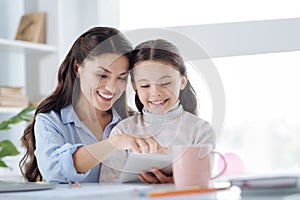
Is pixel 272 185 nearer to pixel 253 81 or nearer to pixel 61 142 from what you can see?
pixel 61 142

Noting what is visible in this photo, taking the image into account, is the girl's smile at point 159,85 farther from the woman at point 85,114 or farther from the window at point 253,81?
the window at point 253,81

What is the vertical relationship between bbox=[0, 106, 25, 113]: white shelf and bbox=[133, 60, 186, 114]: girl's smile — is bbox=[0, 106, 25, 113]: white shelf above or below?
above

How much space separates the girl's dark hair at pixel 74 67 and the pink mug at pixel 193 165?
14.1 inches

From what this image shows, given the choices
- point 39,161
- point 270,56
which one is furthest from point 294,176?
point 270,56

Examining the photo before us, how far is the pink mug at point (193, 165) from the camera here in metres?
1.16

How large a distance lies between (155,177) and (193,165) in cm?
21

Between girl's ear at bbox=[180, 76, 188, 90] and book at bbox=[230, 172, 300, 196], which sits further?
girl's ear at bbox=[180, 76, 188, 90]

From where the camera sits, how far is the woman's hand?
134 centimetres

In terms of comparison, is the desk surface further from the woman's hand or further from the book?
the woman's hand

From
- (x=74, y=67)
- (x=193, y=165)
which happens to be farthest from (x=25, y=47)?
(x=193, y=165)

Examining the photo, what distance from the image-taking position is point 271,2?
266cm

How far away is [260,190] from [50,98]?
0.91 meters

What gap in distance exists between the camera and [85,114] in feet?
5.51

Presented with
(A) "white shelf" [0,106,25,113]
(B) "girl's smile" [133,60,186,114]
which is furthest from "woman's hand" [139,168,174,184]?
(A) "white shelf" [0,106,25,113]
